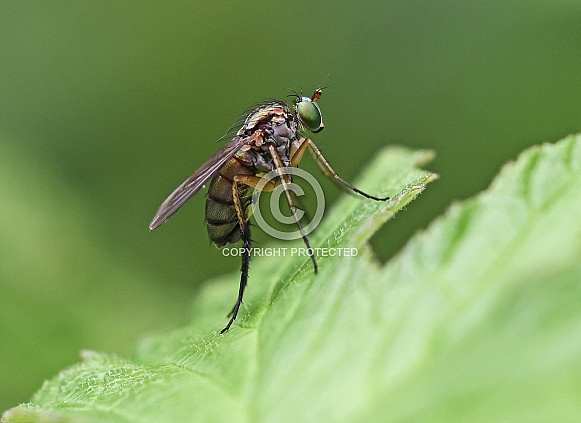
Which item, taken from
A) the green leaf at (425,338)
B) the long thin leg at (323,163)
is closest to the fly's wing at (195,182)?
the long thin leg at (323,163)

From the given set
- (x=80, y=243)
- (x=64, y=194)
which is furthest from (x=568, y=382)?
(x=64, y=194)

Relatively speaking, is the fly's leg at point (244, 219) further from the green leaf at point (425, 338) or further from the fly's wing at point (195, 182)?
the green leaf at point (425, 338)

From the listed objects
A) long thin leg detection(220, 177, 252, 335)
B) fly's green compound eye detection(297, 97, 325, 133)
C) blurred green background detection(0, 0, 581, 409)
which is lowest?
long thin leg detection(220, 177, 252, 335)

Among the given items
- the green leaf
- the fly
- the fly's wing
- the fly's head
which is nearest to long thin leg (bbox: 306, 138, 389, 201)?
the fly

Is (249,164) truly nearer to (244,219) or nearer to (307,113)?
(244,219)

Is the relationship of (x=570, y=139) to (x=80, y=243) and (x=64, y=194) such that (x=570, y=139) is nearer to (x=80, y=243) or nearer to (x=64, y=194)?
(x=80, y=243)

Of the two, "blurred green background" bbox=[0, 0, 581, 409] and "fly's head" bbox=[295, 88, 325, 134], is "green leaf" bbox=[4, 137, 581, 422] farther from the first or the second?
"blurred green background" bbox=[0, 0, 581, 409]

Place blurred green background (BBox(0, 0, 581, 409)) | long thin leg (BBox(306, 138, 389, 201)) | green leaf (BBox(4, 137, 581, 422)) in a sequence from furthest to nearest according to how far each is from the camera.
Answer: blurred green background (BBox(0, 0, 581, 409)) < long thin leg (BBox(306, 138, 389, 201)) < green leaf (BBox(4, 137, 581, 422))
